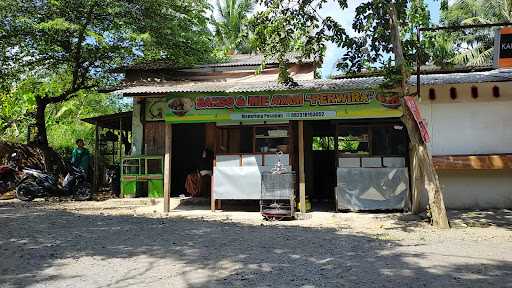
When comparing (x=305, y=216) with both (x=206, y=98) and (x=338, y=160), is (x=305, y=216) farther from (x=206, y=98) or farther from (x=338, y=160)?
(x=206, y=98)

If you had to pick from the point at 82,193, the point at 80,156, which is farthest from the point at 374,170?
the point at 80,156

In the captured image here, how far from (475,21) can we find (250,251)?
2400cm

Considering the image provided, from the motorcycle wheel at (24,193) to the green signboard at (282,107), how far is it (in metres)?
4.80

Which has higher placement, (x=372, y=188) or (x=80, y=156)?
(x=80, y=156)

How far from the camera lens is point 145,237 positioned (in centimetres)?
718

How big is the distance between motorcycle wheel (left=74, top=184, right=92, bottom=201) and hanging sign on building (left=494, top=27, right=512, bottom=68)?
11183 millimetres

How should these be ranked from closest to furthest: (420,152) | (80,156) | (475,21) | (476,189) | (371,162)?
(420,152) < (371,162) < (476,189) < (80,156) < (475,21)

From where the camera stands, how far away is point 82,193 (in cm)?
1295

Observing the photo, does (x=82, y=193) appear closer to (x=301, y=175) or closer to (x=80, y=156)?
(x=80, y=156)

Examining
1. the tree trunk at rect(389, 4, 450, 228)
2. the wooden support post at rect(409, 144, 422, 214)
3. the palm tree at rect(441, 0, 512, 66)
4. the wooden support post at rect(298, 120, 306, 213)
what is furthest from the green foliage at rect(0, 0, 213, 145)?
the palm tree at rect(441, 0, 512, 66)

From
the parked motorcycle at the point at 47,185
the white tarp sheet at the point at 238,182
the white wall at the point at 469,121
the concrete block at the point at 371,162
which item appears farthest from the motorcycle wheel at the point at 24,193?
the white wall at the point at 469,121

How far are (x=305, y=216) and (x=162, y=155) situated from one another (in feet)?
16.0

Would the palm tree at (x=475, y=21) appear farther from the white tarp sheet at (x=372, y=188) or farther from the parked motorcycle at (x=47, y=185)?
the parked motorcycle at (x=47, y=185)

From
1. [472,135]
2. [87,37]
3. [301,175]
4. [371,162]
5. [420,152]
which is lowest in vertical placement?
[301,175]
